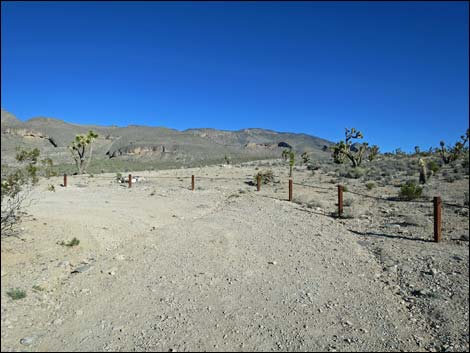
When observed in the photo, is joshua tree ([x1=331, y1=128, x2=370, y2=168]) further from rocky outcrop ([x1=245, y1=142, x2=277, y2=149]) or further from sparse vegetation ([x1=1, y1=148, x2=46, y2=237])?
rocky outcrop ([x1=245, y1=142, x2=277, y2=149])

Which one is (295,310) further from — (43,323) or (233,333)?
(43,323)

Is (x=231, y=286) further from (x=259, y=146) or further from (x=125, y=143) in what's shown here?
(x=259, y=146)

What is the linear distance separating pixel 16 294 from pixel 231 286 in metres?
3.07

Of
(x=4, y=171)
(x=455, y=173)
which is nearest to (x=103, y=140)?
(x=455, y=173)

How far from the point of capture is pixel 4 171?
23.6ft

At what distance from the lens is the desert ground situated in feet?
14.1

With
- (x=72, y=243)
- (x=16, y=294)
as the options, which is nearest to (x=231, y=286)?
(x=16, y=294)

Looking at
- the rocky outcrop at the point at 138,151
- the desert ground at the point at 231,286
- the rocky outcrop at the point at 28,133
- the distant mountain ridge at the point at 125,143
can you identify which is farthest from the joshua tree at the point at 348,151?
the rocky outcrop at the point at 28,133

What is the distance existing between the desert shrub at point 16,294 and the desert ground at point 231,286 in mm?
66

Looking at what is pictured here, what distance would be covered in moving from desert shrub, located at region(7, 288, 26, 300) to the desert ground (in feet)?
0.22

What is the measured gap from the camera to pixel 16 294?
178 inches

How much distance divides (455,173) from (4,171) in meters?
28.3

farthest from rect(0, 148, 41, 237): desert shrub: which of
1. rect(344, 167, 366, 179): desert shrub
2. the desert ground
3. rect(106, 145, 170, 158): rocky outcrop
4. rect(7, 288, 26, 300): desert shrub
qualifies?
rect(106, 145, 170, 158): rocky outcrop

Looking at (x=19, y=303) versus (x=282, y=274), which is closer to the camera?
(x=19, y=303)
